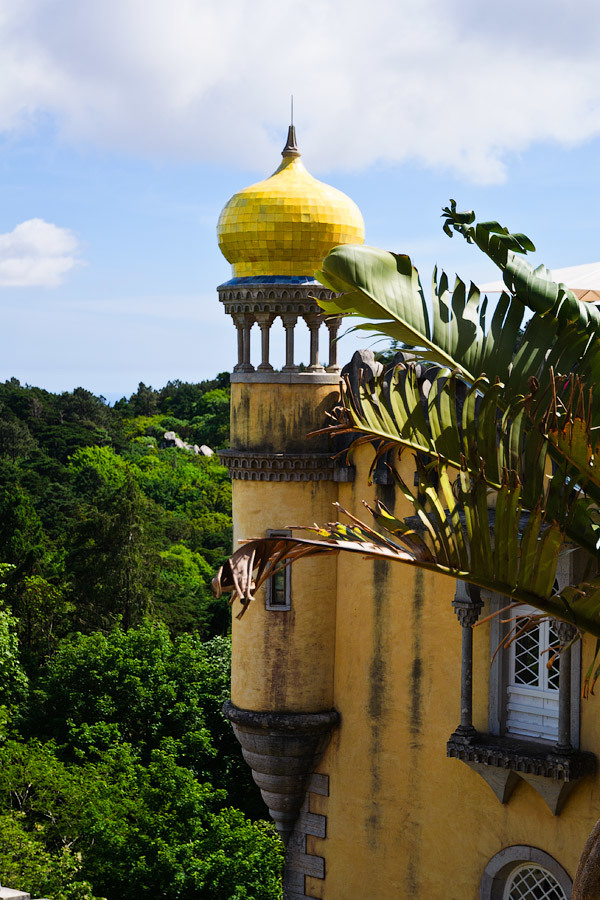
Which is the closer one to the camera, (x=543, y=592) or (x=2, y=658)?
(x=543, y=592)

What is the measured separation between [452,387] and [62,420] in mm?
97373

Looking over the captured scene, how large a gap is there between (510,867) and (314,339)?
24.7ft

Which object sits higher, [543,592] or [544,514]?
[544,514]

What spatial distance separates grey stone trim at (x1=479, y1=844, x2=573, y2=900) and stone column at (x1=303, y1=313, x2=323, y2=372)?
690 cm

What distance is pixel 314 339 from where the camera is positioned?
16562 millimetres

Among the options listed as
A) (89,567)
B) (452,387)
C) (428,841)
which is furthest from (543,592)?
(89,567)

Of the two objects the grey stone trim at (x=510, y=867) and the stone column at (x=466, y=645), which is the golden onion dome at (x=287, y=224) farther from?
the grey stone trim at (x=510, y=867)

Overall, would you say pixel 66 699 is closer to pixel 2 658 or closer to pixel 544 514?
pixel 2 658

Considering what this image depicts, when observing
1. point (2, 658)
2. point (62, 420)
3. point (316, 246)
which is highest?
point (62, 420)

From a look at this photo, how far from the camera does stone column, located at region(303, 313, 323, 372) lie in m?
16.4

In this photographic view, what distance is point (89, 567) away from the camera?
44031 mm

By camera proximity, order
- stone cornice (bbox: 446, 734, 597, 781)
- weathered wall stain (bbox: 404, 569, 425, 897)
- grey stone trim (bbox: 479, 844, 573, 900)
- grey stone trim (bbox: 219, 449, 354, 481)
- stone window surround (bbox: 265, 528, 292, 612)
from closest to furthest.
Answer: stone cornice (bbox: 446, 734, 597, 781)
grey stone trim (bbox: 479, 844, 573, 900)
weathered wall stain (bbox: 404, 569, 425, 897)
grey stone trim (bbox: 219, 449, 354, 481)
stone window surround (bbox: 265, 528, 292, 612)

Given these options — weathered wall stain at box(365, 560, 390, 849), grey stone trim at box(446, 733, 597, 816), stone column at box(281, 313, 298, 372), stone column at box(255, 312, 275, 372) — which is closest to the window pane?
grey stone trim at box(446, 733, 597, 816)

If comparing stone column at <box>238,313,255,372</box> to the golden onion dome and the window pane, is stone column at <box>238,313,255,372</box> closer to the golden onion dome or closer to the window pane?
the golden onion dome
